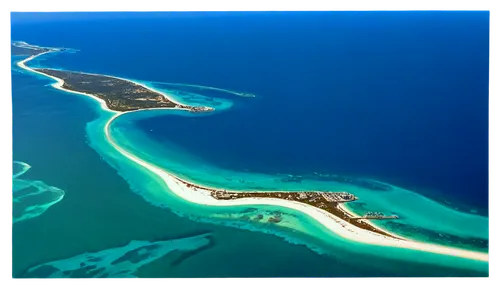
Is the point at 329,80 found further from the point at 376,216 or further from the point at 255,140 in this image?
the point at 376,216

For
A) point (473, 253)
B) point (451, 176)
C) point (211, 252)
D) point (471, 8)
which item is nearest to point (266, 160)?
point (211, 252)

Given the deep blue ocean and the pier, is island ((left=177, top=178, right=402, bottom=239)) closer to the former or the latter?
the pier

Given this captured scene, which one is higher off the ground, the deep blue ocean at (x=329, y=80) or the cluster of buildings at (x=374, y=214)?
the deep blue ocean at (x=329, y=80)

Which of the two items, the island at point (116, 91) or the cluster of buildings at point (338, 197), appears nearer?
the cluster of buildings at point (338, 197)

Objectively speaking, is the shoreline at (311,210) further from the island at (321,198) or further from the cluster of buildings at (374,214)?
the cluster of buildings at (374,214)

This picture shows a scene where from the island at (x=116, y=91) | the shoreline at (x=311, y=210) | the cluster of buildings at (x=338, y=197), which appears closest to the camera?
the shoreline at (x=311, y=210)

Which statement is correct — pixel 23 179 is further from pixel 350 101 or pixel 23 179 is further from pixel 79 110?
pixel 350 101

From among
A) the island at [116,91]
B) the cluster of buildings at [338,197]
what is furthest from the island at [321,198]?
the island at [116,91]

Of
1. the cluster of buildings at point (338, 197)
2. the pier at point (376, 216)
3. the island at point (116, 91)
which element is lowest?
the pier at point (376, 216)

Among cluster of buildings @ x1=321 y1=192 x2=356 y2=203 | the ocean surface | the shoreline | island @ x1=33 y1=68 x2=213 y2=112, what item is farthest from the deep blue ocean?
the shoreline
